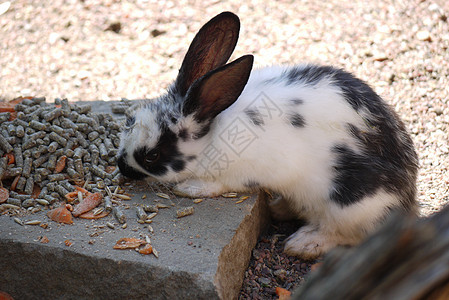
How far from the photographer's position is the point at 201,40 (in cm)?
346

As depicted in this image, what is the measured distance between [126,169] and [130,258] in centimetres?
79

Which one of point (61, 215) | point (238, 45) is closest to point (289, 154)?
point (61, 215)

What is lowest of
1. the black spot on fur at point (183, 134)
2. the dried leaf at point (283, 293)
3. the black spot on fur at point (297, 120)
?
the dried leaf at point (283, 293)

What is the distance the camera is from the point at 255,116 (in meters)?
3.35

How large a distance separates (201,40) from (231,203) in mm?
1117

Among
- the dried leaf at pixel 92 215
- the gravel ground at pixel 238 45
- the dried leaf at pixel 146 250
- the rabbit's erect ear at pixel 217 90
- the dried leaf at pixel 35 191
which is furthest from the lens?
the gravel ground at pixel 238 45

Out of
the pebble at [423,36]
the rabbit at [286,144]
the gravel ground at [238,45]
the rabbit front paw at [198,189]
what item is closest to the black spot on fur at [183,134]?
the rabbit at [286,144]

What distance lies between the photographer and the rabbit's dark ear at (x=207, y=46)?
3.46 m

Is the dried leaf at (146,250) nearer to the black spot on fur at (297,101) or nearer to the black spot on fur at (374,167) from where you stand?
the black spot on fur at (374,167)

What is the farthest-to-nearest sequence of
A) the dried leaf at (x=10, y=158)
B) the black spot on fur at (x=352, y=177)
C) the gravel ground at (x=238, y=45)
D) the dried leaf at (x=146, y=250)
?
the gravel ground at (x=238, y=45) → the dried leaf at (x=10, y=158) → the black spot on fur at (x=352, y=177) → the dried leaf at (x=146, y=250)

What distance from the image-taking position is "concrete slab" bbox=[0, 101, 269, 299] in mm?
2857

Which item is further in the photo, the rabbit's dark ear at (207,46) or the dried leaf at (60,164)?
the dried leaf at (60,164)

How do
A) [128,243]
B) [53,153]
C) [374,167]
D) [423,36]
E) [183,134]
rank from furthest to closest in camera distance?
[423,36] → [53,153] → [183,134] → [374,167] → [128,243]

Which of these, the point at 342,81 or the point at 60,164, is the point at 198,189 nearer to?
the point at 60,164
